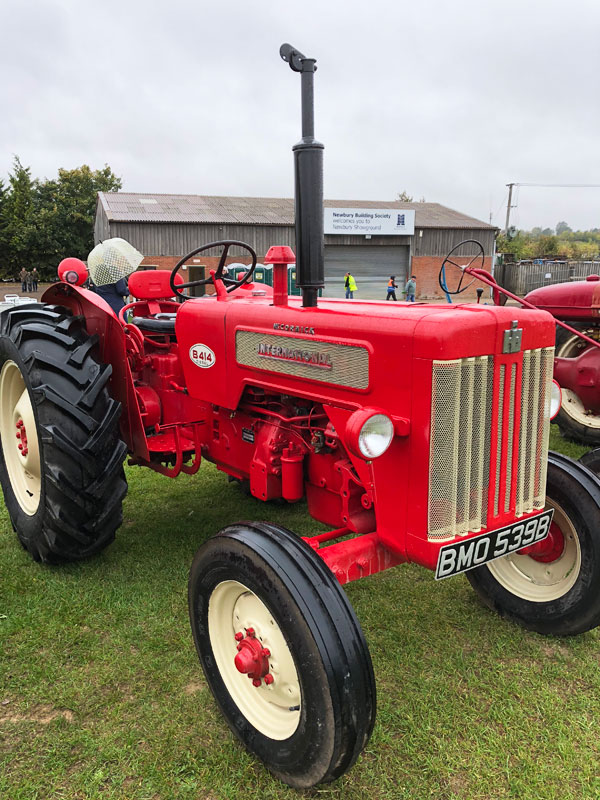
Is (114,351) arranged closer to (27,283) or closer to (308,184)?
(308,184)

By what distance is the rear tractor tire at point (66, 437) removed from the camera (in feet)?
9.54

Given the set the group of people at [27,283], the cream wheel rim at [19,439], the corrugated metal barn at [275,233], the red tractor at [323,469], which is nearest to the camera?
the red tractor at [323,469]

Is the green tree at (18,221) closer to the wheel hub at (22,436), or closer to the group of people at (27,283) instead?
the group of people at (27,283)

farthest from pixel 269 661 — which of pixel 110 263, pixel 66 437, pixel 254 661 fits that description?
pixel 110 263

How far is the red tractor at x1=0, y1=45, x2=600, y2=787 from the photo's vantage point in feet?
6.05

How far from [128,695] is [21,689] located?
16.8 inches

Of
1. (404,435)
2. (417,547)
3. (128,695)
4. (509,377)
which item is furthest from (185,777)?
(509,377)

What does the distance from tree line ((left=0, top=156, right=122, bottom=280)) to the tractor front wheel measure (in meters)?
37.8

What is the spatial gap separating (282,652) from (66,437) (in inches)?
60.3

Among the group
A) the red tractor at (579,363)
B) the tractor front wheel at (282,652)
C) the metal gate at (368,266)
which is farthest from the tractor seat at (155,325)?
the metal gate at (368,266)

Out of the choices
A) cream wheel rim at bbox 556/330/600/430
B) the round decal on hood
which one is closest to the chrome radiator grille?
the round decal on hood

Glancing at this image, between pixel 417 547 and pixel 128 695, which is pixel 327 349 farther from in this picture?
pixel 128 695

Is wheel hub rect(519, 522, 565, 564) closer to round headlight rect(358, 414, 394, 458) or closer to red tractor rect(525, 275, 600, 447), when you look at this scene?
round headlight rect(358, 414, 394, 458)

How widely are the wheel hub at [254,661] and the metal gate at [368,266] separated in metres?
27.9
